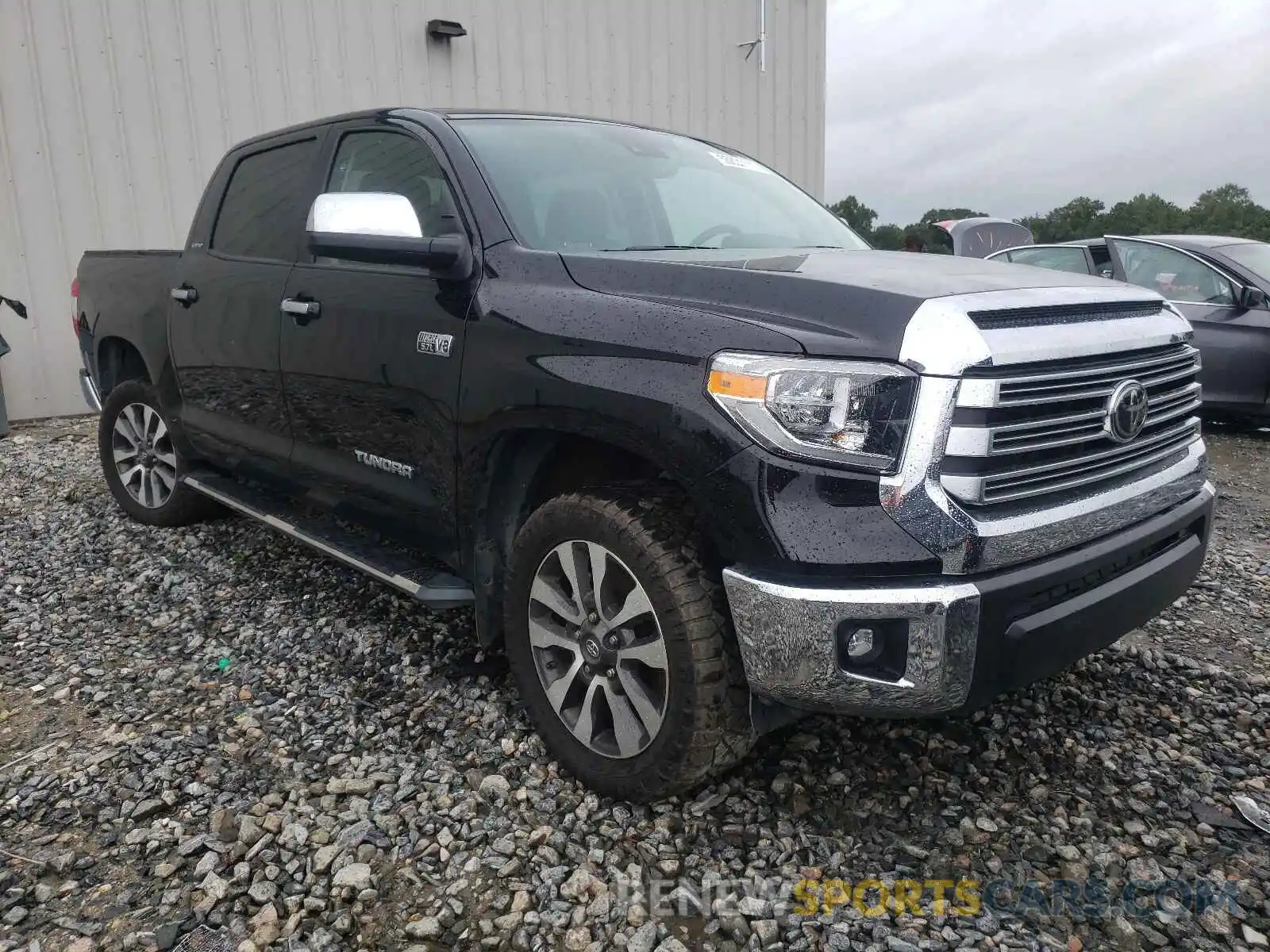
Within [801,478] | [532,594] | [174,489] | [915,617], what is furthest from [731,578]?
[174,489]

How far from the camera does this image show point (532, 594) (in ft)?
7.96

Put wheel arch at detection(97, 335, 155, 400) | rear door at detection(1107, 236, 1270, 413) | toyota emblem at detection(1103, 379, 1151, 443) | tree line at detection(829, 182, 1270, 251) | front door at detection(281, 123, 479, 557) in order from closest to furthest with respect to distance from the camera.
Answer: toyota emblem at detection(1103, 379, 1151, 443) → front door at detection(281, 123, 479, 557) → wheel arch at detection(97, 335, 155, 400) → rear door at detection(1107, 236, 1270, 413) → tree line at detection(829, 182, 1270, 251)

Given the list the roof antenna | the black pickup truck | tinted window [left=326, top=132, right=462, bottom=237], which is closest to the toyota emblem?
the black pickup truck

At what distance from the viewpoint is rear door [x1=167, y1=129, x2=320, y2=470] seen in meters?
3.45

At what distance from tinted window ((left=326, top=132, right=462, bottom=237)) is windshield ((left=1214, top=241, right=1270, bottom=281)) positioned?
628cm

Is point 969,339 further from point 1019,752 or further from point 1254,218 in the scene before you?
point 1254,218

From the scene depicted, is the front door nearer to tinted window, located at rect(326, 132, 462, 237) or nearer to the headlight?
tinted window, located at rect(326, 132, 462, 237)

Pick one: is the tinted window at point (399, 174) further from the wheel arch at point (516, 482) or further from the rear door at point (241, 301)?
the wheel arch at point (516, 482)

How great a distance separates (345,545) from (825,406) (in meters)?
1.92

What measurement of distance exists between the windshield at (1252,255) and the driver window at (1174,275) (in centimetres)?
19

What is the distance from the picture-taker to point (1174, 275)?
274 inches

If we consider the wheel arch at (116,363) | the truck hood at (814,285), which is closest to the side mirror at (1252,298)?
the truck hood at (814,285)

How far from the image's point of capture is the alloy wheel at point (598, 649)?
220 centimetres

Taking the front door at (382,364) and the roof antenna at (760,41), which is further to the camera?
the roof antenna at (760,41)
